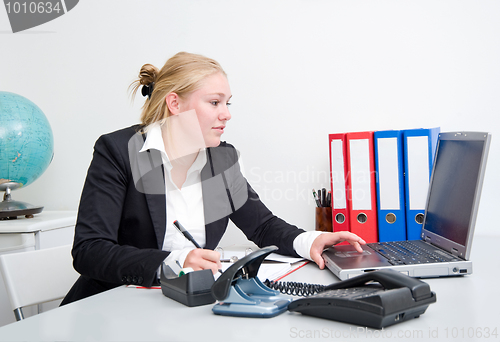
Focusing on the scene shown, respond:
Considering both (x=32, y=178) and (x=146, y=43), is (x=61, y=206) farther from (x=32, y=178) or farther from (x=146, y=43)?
(x=146, y=43)

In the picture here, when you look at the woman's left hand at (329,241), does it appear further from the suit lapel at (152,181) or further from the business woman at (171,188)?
the suit lapel at (152,181)

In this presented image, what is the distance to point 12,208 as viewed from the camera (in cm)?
177

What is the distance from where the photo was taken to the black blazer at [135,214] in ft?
3.34

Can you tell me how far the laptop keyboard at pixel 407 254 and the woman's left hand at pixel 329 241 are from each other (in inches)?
2.5

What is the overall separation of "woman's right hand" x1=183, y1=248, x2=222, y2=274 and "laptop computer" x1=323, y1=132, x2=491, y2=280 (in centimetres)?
27

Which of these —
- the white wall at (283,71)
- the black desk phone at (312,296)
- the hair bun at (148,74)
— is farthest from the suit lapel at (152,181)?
the white wall at (283,71)

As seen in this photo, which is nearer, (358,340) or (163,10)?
(358,340)

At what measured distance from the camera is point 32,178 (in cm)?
183

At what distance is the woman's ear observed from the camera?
138cm

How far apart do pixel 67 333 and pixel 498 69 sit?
5.40 ft

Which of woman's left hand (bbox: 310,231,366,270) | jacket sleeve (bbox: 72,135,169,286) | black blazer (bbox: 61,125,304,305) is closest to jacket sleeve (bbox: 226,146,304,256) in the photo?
black blazer (bbox: 61,125,304,305)

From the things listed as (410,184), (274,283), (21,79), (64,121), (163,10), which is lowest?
(274,283)

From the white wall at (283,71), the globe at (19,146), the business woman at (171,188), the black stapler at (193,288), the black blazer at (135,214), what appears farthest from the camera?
the globe at (19,146)

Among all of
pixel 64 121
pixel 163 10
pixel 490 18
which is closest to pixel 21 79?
pixel 64 121
